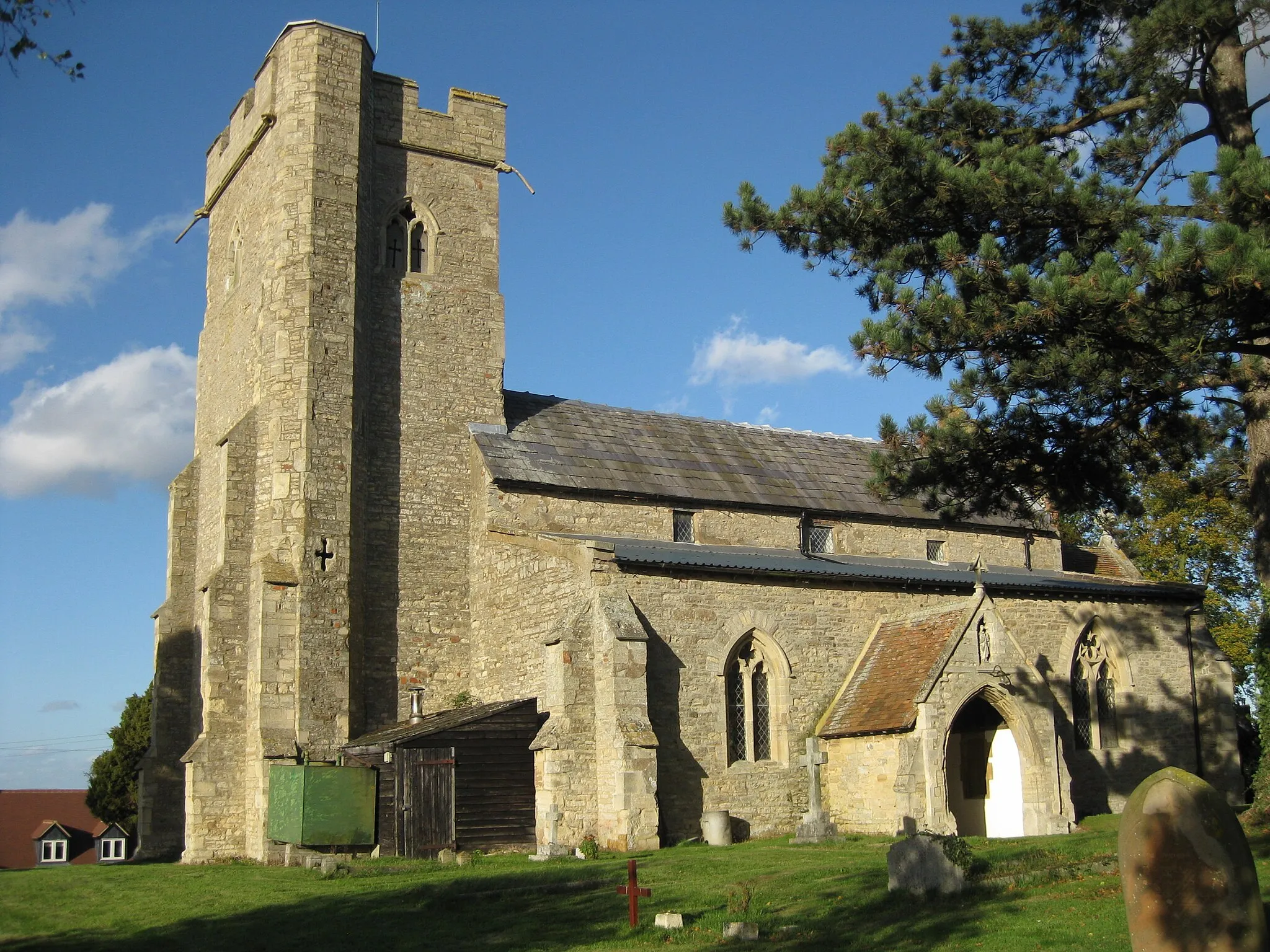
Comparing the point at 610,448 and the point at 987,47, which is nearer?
the point at 987,47

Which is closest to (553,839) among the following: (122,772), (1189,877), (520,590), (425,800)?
(425,800)

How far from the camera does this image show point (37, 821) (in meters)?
47.7

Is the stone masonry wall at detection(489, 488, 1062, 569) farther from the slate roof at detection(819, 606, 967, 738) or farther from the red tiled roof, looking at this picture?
the red tiled roof

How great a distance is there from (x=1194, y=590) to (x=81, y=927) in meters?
23.4

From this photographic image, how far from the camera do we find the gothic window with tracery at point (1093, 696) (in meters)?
26.2

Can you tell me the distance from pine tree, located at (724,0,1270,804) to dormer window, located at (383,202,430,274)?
13.2 meters

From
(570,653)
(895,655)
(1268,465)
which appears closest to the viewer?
(1268,465)

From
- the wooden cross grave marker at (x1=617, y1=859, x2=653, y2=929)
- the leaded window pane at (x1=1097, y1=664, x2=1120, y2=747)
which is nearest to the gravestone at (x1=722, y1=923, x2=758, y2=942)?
the wooden cross grave marker at (x1=617, y1=859, x2=653, y2=929)

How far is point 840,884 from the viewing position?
49.5 ft


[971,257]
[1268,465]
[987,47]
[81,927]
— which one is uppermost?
[987,47]

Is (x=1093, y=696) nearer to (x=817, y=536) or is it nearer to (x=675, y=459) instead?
(x=817, y=536)

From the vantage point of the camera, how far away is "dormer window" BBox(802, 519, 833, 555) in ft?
97.5

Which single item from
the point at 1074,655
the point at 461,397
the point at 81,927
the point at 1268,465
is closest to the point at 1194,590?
the point at 1074,655

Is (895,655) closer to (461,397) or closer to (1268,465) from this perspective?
(1268,465)
